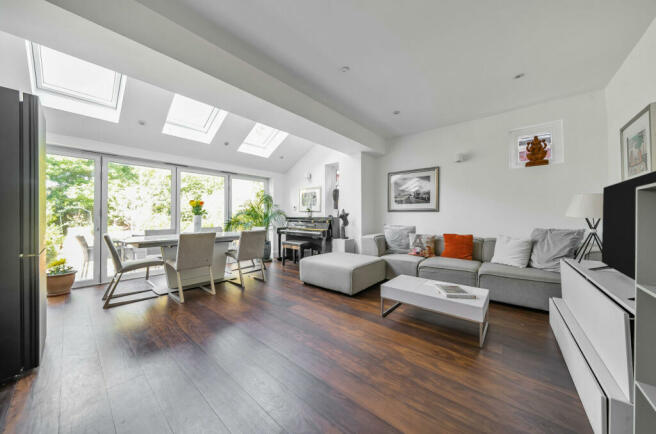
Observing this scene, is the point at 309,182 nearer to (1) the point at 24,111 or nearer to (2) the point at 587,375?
(1) the point at 24,111

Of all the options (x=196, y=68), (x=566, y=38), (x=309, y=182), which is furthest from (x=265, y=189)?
(x=566, y=38)

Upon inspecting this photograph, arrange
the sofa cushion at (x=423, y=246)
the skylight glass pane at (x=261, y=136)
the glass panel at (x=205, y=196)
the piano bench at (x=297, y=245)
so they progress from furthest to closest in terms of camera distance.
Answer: the skylight glass pane at (x=261, y=136) → the piano bench at (x=297, y=245) → the glass panel at (x=205, y=196) → the sofa cushion at (x=423, y=246)

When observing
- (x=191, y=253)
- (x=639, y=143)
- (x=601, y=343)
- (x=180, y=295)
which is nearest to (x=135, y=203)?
(x=191, y=253)

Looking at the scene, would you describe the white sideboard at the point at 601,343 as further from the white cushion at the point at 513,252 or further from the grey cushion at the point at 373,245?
the grey cushion at the point at 373,245

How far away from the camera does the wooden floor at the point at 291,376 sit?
49.4 inches

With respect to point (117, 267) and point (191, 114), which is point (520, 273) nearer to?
point (117, 267)

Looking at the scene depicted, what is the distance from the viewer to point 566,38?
2.07 m

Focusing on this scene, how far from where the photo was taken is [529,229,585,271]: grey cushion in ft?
9.09

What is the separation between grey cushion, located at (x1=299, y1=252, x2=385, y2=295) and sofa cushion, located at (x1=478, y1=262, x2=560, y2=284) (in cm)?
143

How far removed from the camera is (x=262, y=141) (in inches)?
210

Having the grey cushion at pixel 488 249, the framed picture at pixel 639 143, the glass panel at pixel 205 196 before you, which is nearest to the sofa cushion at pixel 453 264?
the grey cushion at pixel 488 249

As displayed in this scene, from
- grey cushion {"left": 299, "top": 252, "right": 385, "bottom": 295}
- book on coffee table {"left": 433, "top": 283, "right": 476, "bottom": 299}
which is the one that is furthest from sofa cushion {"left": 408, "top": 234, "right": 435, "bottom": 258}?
book on coffee table {"left": 433, "top": 283, "right": 476, "bottom": 299}

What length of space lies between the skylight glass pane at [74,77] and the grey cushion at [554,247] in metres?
6.14

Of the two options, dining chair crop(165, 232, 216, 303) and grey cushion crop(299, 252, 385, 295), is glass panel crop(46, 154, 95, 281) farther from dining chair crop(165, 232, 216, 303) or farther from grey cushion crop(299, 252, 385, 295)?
grey cushion crop(299, 252, 385, 295)
